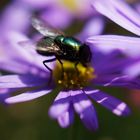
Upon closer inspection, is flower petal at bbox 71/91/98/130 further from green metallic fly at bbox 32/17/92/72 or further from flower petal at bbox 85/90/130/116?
green metallic fly at bbox 32/17/92/72

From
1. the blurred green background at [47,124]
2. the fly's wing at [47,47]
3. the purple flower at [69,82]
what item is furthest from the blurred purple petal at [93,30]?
the fly's wing at [47,47]

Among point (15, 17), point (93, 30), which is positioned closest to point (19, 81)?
point (93, 30)

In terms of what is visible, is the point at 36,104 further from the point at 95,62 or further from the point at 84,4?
the point at 84,4

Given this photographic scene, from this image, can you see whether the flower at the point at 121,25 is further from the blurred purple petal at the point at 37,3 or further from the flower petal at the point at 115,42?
the blurred purple petal at the point at 37,3

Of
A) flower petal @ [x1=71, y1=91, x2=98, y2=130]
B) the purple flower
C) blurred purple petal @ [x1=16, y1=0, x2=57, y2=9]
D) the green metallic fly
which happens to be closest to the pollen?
the purple flower

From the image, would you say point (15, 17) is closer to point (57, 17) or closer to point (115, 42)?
point (57, 17)

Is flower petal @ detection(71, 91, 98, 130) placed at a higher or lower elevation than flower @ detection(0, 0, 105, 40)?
lower

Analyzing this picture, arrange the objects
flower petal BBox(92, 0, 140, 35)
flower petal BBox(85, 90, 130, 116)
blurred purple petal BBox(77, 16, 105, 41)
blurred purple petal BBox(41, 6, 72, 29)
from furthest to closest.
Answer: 1. blurred purple petal BBox(41, 6, 72, 29)
2. blurred purple petal BBox(77, 16, 105, 41)
3. flower petal BBox(92, 0, 140, 35)
4. flower petal BBox(85, 90, 130, 116)
